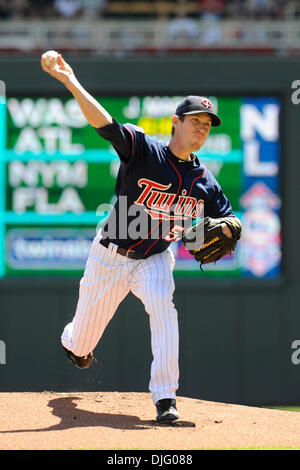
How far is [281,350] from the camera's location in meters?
6.79

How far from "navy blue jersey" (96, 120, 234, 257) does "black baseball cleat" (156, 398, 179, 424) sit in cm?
82

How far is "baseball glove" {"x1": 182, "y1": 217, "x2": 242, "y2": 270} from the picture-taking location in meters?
4.29

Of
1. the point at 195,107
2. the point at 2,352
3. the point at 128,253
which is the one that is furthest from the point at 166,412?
the point at 2,352

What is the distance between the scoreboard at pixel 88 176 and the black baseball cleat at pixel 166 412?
9.34ft

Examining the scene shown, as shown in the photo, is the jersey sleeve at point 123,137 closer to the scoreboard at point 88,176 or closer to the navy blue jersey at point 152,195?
the navy blue jersey at point 152,195

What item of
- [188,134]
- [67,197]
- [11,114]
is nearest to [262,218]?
[67,197]

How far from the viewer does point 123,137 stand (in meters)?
3.96

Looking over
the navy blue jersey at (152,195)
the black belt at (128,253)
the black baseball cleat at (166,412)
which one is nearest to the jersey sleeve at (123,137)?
the navy blue jersey at (152,195)

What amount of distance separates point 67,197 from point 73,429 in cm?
333

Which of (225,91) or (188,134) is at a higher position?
(225,91)

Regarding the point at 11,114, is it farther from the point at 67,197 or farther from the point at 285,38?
the point at 285,38

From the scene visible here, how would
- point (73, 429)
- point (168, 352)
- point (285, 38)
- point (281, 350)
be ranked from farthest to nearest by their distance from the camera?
point (285, 38)
point (281, 350)
point (168, 352)
point (73, 429)

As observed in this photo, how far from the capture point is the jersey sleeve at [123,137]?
388 centimetres

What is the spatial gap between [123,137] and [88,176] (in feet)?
9.76
